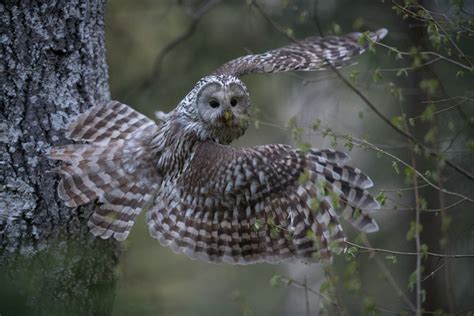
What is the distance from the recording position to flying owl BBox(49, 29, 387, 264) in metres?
5.05

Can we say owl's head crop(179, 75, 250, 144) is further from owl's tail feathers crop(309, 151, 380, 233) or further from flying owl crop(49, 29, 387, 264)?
owl's tail feathers crop(309, 151, 380, 233)

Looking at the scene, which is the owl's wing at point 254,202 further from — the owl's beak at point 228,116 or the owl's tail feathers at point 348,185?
the owl's beak at point 228,116

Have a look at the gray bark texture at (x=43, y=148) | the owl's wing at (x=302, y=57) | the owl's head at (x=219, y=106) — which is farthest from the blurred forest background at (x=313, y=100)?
the owl's head at (x=219, y=106)

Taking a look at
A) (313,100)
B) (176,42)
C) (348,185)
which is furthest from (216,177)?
(313,100)

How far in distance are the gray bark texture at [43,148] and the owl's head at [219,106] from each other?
92cm

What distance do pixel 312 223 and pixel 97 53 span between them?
1.90 meters

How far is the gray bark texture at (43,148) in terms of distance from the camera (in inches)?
177

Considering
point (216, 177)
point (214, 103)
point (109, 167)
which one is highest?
point (214, 103)

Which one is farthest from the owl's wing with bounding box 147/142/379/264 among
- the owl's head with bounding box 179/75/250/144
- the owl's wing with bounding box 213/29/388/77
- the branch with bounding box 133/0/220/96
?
the branch with bounding box 133/0/220/96

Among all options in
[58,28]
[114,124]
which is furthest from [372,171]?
[58,28]

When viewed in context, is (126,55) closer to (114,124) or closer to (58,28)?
(114,124)

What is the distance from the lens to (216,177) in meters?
5.16

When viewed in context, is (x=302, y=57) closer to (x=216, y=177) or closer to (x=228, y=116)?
(x=228, y=116)

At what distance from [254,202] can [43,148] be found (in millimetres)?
1526
